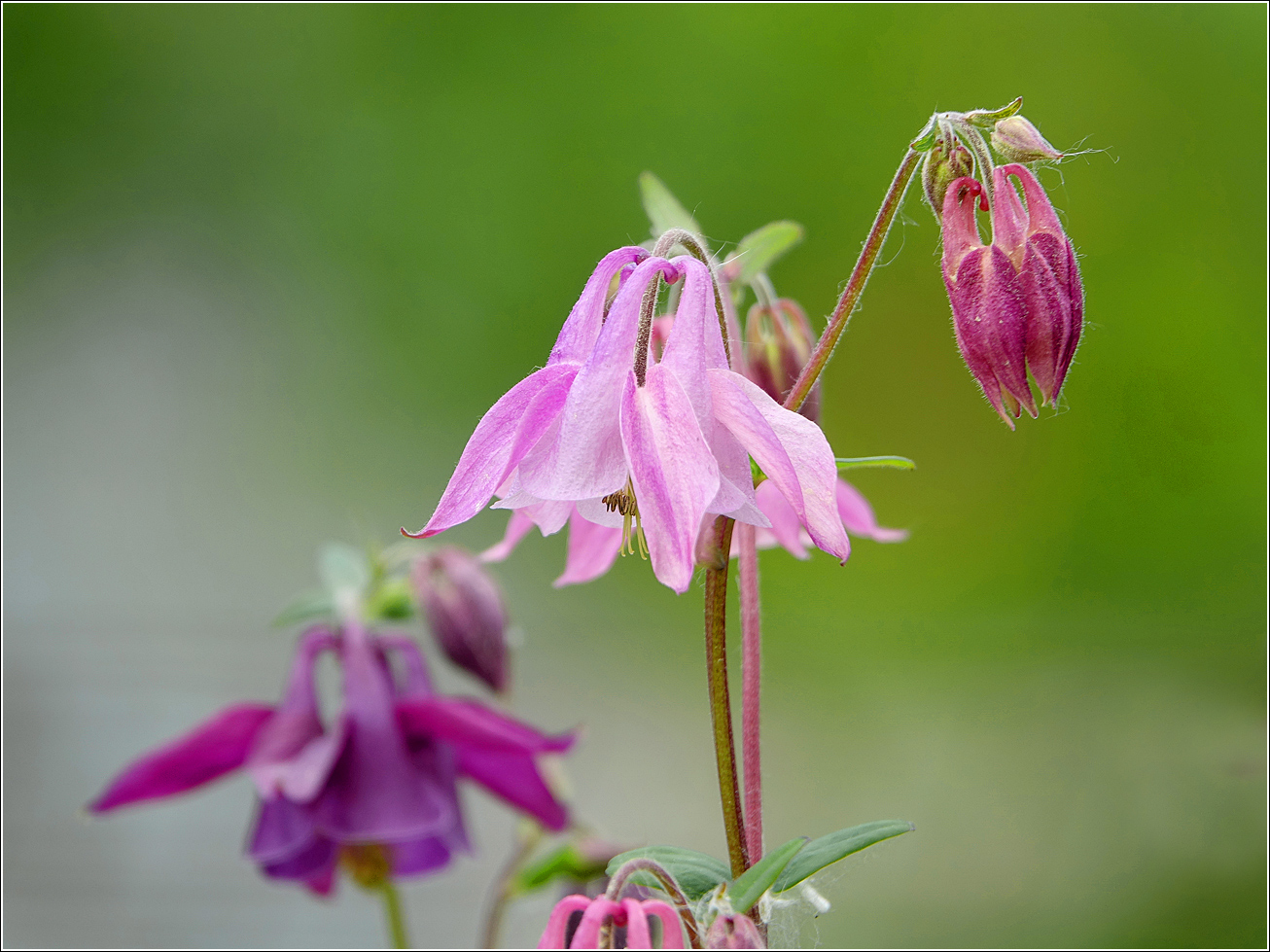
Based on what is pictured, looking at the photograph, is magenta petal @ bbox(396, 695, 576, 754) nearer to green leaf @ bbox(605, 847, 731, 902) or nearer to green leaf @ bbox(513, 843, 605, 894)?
green leaf @ bbox(513, 843, 605, 894)

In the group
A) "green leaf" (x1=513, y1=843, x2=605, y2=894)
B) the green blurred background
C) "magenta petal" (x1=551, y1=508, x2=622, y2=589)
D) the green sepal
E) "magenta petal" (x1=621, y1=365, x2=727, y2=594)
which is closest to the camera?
"magenta petal" (x1=621, y1=365, x2=727, y2=594)

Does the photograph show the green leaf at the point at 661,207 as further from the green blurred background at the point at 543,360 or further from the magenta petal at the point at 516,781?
the green blurred background at the point at 543,360

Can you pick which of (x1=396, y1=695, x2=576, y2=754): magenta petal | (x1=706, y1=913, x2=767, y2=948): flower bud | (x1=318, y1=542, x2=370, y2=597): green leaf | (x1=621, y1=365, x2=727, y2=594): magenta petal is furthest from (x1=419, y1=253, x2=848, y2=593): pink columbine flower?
(x1=318, y1=542, x2=370, y2=597): green leaf

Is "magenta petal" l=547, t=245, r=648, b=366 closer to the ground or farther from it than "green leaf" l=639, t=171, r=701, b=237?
closer to the ground

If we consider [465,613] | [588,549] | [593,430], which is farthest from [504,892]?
[593,430]

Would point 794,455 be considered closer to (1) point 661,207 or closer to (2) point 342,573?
(1) point 661,207
